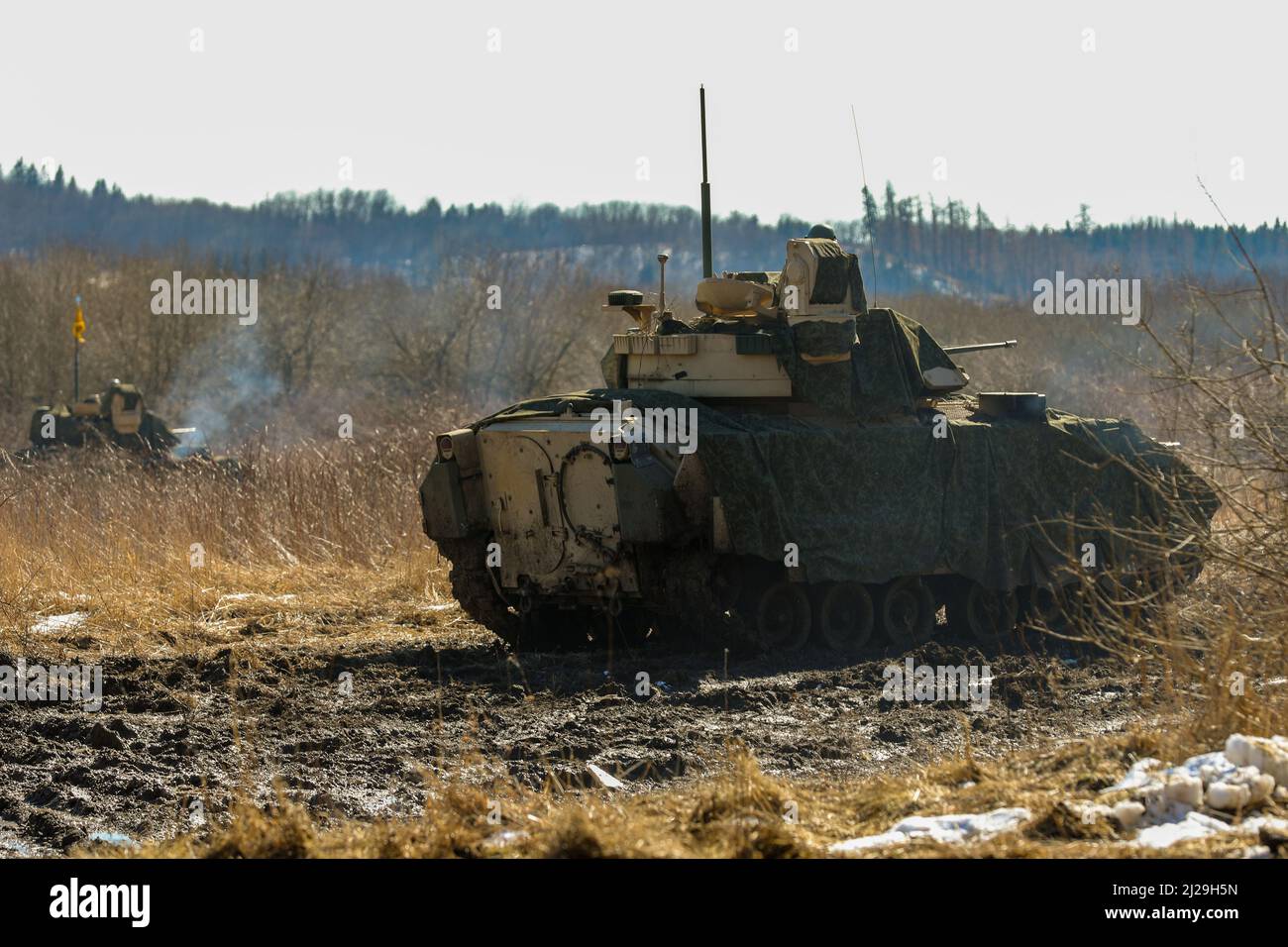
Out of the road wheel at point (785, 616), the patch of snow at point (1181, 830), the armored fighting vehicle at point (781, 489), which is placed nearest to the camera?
the patch of snow at point (1181, 830)

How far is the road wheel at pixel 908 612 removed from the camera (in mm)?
13344

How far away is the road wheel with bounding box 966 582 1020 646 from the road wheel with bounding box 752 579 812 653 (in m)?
1.92

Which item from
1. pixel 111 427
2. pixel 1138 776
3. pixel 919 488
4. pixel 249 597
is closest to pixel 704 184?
pixel 919 488

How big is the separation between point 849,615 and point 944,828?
6607 mm

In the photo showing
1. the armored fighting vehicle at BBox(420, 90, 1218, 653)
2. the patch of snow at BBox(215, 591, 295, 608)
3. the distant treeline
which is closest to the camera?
the armored fighting vehicle at BBox(420, 90, 1218, 653)

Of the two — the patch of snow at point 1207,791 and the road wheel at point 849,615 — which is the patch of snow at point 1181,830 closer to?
the patch of snow at point 1207,791

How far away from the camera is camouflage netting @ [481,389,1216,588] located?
1200 cm

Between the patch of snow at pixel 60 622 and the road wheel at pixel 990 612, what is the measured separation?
22.2 ft

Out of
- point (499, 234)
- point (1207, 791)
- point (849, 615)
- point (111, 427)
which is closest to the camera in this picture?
point (1207, 791)

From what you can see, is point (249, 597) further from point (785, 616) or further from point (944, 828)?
point (944, 828)

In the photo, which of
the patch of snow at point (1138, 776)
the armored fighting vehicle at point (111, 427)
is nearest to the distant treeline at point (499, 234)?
the armored fighting vehicle at point (111, 427)

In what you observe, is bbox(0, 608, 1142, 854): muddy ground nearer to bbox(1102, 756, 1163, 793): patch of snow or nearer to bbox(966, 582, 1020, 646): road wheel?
bbox(966, 582, 1020, 646): road wheel

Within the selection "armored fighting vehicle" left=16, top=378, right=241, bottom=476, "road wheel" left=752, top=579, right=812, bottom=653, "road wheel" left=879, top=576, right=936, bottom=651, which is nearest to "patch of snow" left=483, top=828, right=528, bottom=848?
"road wheel" left=752, top=579, right=812, bottom=653

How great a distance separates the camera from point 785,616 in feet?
41.6
